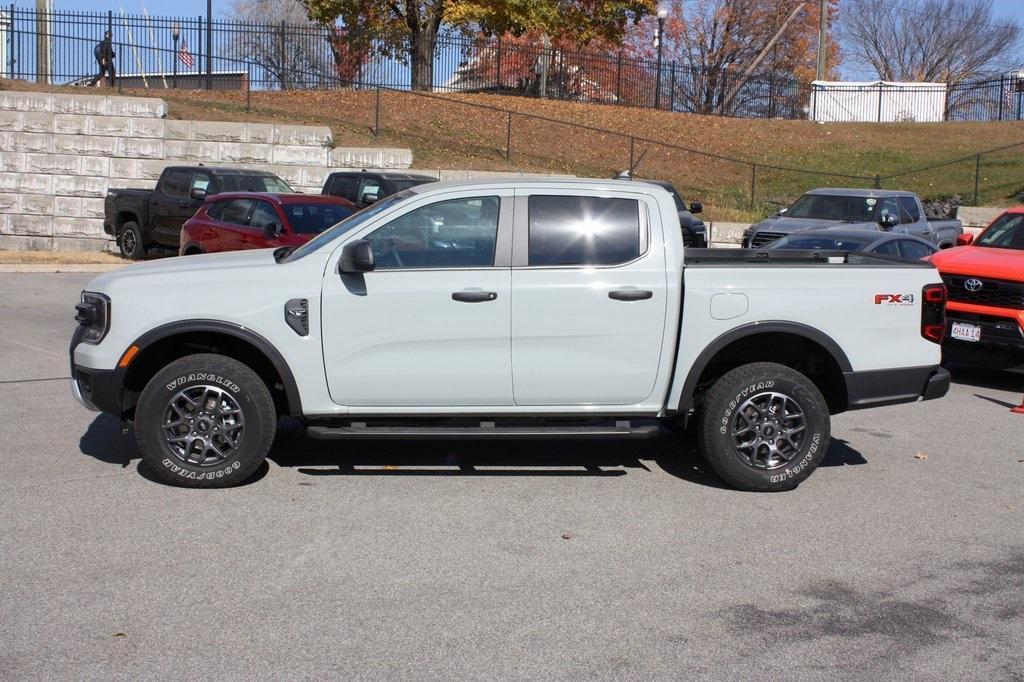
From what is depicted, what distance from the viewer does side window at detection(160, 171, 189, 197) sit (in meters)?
20.9

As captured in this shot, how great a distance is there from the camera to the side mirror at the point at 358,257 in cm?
673

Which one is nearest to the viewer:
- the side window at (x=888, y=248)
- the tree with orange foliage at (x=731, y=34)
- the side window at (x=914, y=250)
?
the side window at (x=888, y=248)

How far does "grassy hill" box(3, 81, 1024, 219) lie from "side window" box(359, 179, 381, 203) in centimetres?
746

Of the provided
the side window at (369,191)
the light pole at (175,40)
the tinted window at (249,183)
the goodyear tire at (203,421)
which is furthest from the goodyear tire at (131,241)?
the goodyear tire at (203,421)

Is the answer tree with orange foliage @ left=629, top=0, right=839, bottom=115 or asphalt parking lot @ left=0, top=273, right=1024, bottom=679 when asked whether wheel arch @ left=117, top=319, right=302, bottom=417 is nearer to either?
asphalt parking lot @ left=0, top=273, right=1024, bottom=679

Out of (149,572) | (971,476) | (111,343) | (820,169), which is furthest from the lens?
(820,169)

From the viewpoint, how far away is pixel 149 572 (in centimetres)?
553

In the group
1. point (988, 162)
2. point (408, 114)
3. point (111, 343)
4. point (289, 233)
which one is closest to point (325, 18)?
point (408, 114)

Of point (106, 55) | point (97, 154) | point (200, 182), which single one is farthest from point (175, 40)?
point (200, 182)

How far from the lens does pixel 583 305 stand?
7.00m

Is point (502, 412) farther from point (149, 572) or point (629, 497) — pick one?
point (149, 572)

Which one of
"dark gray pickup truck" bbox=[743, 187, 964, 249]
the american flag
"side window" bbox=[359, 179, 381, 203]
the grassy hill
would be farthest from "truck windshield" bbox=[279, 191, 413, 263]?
the american flag

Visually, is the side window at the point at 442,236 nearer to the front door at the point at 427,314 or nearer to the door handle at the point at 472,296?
the front door at the point at 427,314

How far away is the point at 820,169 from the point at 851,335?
28.5 meters
